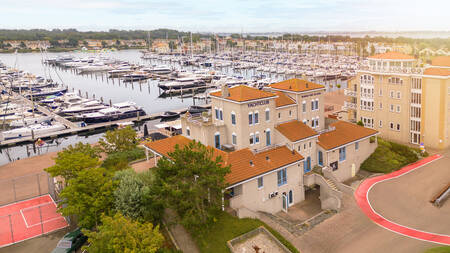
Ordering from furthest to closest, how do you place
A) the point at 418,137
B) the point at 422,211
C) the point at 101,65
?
the point at 101,65 < the point at 418,137 < the point at 422,211

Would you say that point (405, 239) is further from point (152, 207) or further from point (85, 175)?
point (85, 175)

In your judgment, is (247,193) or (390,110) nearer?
(247,193)

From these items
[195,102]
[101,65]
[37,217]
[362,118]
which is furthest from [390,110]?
[101,65]

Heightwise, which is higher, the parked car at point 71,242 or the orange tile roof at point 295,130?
the orange tile roof at point 295,130

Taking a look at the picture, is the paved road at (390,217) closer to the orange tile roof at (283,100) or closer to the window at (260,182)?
the window at (260,182)

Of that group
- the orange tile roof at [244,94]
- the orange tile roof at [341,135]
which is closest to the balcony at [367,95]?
the orange tile roof at [341,135]

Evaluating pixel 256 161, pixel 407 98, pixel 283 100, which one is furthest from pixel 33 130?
pixel 407 98

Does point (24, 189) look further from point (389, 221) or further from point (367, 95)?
point (367, 95)
